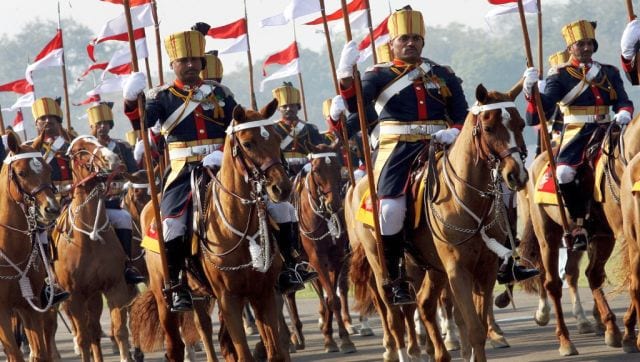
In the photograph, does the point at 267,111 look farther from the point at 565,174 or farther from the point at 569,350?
the point at 569,350

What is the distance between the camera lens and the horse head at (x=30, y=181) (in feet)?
38.7

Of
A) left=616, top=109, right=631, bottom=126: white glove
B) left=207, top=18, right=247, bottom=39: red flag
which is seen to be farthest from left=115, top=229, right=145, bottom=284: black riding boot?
left=207, top=18, right=247, bottom=39: red flag

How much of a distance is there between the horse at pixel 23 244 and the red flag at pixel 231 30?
→ 8.71 metres

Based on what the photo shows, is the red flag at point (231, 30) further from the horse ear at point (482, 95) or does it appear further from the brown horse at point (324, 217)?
the horse ear at point (482, 95)

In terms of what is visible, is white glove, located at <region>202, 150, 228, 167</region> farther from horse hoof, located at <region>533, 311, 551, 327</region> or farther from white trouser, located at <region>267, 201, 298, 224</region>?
horse hoof, located at <region>533, 311, 551, 327</region>

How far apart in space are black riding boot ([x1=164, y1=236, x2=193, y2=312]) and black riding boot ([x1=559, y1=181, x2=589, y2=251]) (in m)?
3.98

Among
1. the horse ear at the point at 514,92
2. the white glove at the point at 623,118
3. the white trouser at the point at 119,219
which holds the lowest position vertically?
the white trouser at the point at 119,219

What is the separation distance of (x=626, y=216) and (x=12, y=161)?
16.0ft

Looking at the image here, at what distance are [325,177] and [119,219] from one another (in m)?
2.50

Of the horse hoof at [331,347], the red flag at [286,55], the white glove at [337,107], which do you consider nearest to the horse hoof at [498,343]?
the horse hoof at [331,347]

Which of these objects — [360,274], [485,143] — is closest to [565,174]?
[360,274]

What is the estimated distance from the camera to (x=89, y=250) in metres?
14.7

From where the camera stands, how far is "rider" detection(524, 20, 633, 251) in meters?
13.8

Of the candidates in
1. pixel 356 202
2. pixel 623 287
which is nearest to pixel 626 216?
pixel 623 287
